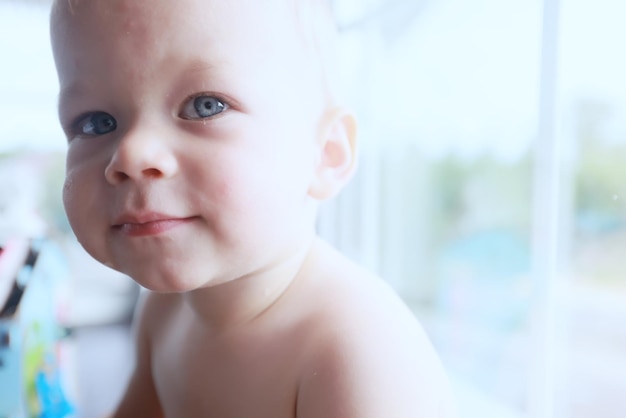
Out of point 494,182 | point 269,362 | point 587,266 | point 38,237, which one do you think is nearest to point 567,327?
point 587,266

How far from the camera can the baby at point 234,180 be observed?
17.2 inches

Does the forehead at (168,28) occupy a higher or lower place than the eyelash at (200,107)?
higher

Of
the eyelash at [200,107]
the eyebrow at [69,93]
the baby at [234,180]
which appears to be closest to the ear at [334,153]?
the baby at [234,180]

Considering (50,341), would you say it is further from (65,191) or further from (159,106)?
(159,106)

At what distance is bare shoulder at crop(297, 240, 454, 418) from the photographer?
0.44m

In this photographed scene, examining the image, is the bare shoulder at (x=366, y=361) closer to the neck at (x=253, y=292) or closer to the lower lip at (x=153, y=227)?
the neck at (x=253, y=292)

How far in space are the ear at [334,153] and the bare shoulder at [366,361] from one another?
86mm

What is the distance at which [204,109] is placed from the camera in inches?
18.0

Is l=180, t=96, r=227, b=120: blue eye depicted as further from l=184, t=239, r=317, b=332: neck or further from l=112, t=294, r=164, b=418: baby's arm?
l=112, t=294, r=164, b=418: baby's arm

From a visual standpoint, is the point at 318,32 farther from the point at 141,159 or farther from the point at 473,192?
the point at 473,192

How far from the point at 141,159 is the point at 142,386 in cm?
39

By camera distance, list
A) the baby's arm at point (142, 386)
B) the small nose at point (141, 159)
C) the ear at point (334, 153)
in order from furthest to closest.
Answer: the baby's arm at point (142, 386) < the ear at point (334, 153) < the small nose at point (141, 159)

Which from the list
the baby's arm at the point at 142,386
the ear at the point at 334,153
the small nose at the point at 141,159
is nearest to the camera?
the small nose at the point at 141,159

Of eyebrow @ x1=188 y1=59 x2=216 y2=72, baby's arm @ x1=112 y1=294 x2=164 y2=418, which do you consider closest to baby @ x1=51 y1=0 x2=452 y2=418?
eyebrow @ x1=188 y1=59 x2=216 y2=72
